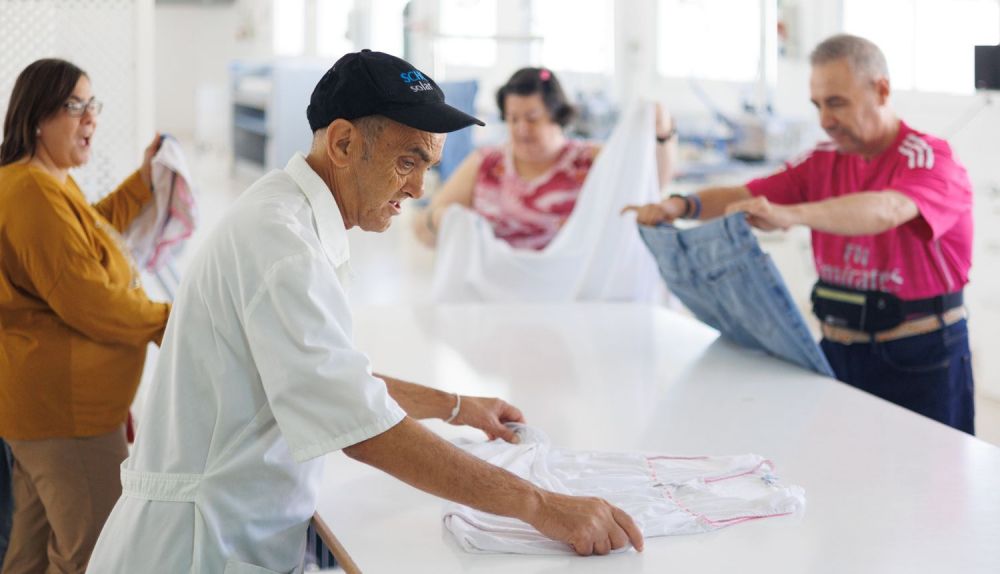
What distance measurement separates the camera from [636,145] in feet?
11.8

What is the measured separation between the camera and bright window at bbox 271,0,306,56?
1467 cm

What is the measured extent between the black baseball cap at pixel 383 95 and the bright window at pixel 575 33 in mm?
8224

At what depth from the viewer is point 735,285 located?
2482 millimetres

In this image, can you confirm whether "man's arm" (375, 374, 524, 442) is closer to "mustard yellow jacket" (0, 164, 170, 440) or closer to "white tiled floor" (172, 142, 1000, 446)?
"mustard yellow jacket" (0, 164, 170, 440)

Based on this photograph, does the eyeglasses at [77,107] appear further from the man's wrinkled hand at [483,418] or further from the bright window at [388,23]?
the bright window at [388,23]

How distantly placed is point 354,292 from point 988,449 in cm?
491

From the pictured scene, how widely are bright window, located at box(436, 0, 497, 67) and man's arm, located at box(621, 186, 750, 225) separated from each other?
8.70 meters

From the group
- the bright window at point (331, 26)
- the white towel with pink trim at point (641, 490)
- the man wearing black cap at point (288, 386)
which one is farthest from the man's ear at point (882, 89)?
the bright window at point (331, 26)

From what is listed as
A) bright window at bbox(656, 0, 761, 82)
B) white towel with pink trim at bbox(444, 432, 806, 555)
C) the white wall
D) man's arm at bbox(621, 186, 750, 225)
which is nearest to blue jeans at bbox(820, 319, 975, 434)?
man's arm at bbox(621, 186, 750, 225)

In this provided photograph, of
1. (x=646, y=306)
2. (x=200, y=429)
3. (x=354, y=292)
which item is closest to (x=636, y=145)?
(x=646, y=306)

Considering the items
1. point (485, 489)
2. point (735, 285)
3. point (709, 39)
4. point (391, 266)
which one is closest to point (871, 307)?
point (735, 285)

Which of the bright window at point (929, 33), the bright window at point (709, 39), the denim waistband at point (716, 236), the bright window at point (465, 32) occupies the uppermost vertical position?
the bright window at point (465, 32)

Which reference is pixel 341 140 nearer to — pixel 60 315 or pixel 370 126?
pixel 370 126

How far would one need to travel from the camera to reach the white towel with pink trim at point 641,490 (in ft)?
4.80
